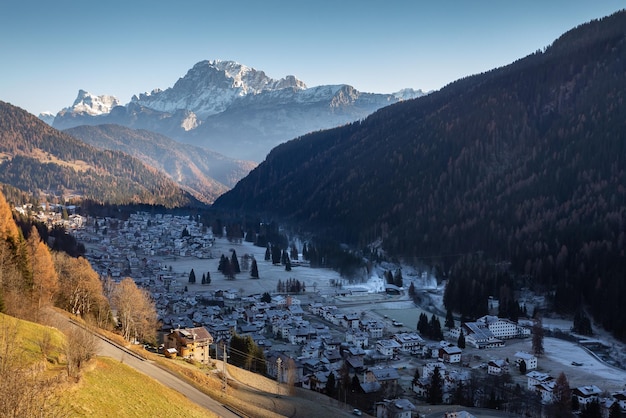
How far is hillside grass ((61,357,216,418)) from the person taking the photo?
2419 centimetres

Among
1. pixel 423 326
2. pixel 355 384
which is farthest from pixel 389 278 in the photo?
pixel 355 384

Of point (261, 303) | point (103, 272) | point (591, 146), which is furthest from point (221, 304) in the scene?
point (591, 146)

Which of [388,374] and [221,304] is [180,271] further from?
[388,374]

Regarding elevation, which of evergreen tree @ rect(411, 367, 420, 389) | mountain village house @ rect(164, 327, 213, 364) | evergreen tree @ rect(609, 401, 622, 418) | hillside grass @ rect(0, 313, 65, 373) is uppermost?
hillside grass @ rect(0, 313, 65, 373)

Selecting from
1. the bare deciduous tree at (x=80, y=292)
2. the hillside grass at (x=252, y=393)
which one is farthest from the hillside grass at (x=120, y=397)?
the bare deciduous tree at (x=80, y=292)

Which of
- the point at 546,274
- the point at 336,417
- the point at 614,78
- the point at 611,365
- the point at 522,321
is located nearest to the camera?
the point at 336,417

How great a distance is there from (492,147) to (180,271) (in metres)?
114

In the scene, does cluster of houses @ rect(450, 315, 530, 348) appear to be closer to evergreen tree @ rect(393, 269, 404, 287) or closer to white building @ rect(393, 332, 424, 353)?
white building @ rect(393, 332, 424, 353)

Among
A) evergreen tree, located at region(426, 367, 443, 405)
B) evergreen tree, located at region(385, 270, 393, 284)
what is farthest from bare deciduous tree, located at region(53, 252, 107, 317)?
evergreen tree, located at region(385, 270, 393, 284)

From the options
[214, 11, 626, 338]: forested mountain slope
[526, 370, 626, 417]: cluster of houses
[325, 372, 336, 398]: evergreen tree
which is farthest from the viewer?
[214, 11, 626, 338]: forested mountain slope

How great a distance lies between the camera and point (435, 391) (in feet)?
180

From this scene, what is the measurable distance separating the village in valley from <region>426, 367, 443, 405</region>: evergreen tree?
0.78 m

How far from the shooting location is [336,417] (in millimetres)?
41594

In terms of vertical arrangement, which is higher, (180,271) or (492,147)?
(492,147)
